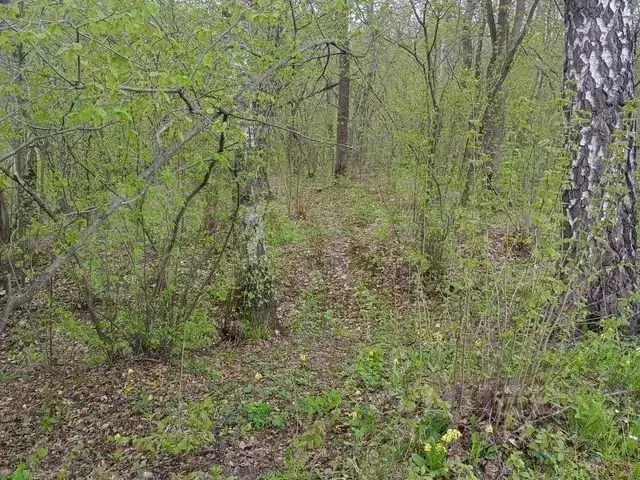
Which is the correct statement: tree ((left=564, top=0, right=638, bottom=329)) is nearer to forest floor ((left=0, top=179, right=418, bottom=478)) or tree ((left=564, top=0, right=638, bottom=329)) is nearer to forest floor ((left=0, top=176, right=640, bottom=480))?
forest floor ((left=0, top=176, right=640, bottom=480))

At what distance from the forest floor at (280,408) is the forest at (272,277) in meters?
0.02

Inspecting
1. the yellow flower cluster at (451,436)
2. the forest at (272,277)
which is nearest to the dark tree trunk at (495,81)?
the forest at (272,277)

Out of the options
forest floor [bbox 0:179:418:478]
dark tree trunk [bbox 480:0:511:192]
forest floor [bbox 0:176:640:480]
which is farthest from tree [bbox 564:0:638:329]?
forest floor [bbox 0:179:418:478]

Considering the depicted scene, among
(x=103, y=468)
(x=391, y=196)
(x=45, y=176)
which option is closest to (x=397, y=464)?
(x=103, y=468)

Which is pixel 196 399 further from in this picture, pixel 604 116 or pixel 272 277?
pixel 604 116

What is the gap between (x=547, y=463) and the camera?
2.59 meters

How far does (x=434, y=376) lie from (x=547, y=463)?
0.74m

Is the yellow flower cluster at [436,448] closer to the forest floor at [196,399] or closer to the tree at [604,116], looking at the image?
the forest floor at [196,399]

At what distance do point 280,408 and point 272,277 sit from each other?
1779 millimetres

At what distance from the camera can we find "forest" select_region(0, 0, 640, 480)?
8.86ft

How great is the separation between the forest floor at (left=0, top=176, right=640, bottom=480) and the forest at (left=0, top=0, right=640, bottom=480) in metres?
0.02

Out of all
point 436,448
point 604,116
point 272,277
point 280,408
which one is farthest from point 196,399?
point 604,116

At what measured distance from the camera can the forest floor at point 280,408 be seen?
2.74 m

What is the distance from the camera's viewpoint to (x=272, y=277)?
529cm
